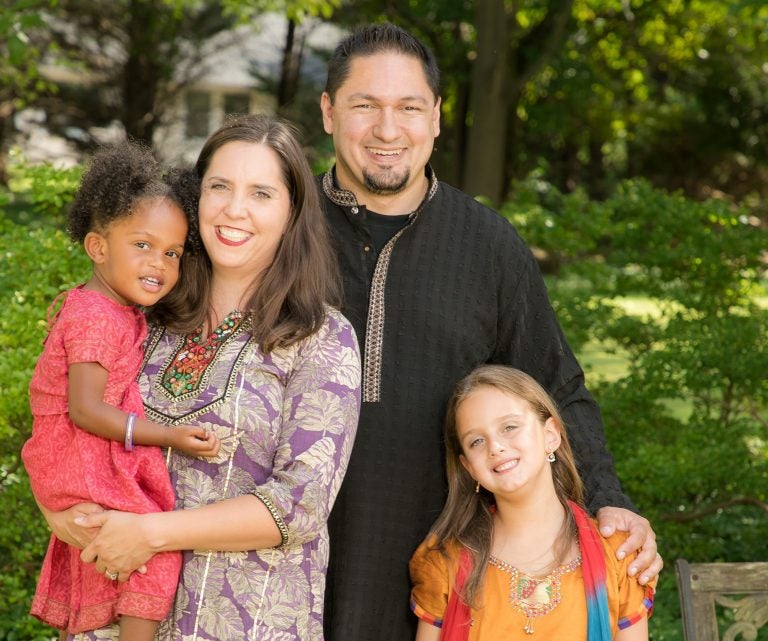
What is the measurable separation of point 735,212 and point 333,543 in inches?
163

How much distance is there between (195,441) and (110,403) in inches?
9.7

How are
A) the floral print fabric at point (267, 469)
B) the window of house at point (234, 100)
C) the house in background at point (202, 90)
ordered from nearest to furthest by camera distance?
the floral print fabric at point (267, 469) < the house in background at point (202, 90) < the window of house at point (234, 100)

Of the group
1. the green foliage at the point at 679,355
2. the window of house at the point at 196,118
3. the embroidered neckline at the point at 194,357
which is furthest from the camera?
the window of house at the point at 196,118

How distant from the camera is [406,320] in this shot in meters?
2.92

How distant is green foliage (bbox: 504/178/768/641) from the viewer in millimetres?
5207

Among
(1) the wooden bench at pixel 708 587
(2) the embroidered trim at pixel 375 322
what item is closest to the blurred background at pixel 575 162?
(1) the wooden bench at pixel 708 587

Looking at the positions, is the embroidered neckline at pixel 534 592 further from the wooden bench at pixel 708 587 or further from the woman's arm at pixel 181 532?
the woman's arm at pixel 181 532

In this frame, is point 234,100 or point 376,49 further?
point 234,100

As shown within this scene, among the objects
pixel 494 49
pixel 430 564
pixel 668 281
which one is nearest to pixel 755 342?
pixel 668 281

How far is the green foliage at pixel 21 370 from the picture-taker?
412cm

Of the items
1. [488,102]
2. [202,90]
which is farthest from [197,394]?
[202,90]

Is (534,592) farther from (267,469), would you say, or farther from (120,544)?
(120,544)

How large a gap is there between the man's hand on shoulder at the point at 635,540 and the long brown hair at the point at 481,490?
9 cm

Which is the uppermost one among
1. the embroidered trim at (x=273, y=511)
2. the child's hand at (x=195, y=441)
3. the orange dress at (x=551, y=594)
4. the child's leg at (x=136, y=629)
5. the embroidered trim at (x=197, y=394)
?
the embroidered trim at (x=197, y=394)
